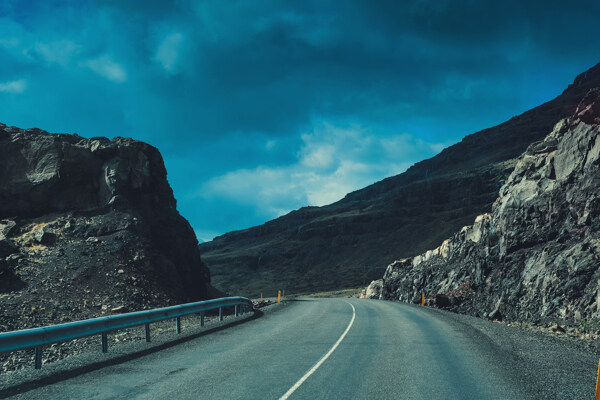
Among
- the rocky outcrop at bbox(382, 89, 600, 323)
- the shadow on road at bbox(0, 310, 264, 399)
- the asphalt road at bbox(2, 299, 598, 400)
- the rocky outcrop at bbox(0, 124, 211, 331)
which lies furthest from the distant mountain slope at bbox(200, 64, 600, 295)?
the shadow on road at bbox(0, 310, 264, 399)

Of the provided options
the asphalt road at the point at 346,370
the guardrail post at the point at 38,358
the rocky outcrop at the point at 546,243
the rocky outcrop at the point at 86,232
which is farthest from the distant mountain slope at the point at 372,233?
the guardrail post at the point at 38,358

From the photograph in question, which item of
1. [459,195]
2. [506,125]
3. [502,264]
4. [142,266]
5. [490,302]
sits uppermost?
[506,125]

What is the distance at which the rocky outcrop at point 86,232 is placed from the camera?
22.7 meters

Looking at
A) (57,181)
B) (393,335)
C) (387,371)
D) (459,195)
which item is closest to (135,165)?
(57,181)

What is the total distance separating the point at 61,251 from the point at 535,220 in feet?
96.5

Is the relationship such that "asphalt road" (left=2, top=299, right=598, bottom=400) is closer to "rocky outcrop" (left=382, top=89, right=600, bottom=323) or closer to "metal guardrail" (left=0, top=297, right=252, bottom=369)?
"metal guardrail" (left=0, top=297, right=252, bottom=369)

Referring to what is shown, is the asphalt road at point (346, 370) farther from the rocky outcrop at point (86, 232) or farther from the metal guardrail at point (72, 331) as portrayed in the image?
the rocky outcrop at point (86, 232)

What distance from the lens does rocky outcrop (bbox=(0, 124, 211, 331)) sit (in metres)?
22.7

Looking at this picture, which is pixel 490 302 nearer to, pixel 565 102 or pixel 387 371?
pixel 387 371

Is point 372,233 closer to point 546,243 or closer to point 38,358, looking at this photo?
point 546,243

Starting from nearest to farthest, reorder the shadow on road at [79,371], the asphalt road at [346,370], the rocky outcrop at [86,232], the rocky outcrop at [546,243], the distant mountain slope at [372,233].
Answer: the asphalt road at [346,370] < the shadow on road at [79,371] < the rocky outcrop at [546,243] < the rocky outcrop at [86,232] < the distant mountain slope at [372,233]

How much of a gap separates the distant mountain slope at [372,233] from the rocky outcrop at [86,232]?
A: 6875 cm

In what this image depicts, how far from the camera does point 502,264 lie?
84.7 ft

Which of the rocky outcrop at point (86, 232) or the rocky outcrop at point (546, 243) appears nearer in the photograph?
the rocky outcrop at point (546, 243)
